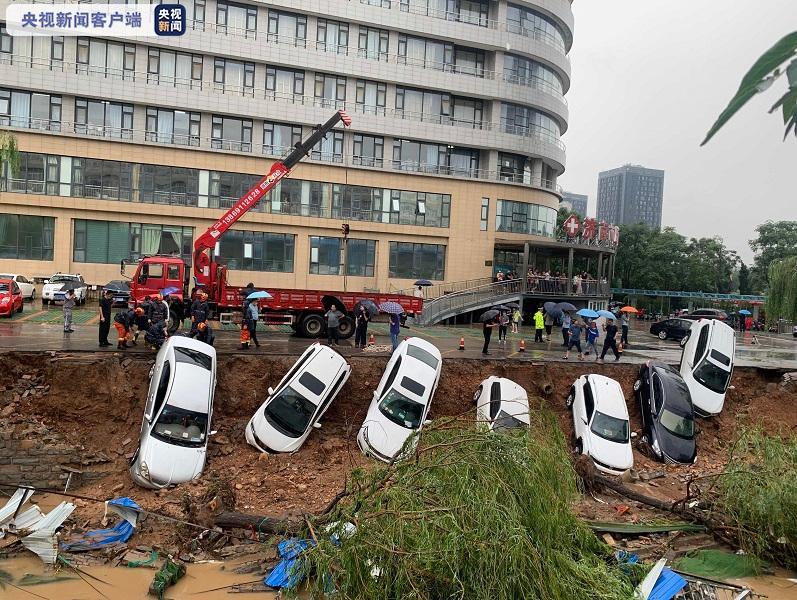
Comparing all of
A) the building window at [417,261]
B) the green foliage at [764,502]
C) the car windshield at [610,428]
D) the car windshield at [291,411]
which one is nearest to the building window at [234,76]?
the building window at [417,261]

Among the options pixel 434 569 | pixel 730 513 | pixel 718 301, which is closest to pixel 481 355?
pixel 730 513

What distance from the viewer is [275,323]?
68.9ft

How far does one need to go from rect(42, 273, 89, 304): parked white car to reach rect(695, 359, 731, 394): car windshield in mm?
26256

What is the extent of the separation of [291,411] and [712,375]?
42.4ft

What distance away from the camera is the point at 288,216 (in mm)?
35281

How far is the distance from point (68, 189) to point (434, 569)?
33.3m

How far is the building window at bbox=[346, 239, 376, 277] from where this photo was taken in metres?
36.9

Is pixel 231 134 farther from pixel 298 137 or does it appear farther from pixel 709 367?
pixel 709 367

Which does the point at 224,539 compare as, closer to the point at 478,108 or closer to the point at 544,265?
the point at 478,108

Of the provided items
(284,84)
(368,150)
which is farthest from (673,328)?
(284,84)

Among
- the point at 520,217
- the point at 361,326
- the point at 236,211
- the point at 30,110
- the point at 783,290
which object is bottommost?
the point at 361,326

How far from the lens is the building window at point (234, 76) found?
111 feet

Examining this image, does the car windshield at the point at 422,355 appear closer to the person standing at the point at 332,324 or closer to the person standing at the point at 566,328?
the person standing at the point at 332,324

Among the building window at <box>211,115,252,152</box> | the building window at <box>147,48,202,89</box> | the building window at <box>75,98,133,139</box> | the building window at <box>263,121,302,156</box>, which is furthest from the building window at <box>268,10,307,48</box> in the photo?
the building window at <box>75,98,133,139</box>
